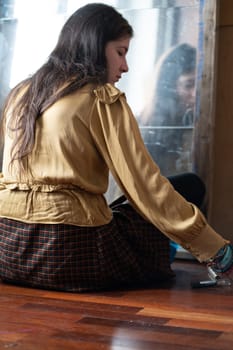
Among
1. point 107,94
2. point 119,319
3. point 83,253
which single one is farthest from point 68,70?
point 119,319

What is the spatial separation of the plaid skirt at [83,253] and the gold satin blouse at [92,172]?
0.04 meters

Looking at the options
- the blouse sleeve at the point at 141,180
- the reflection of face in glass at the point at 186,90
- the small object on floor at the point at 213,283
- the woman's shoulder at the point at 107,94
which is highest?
the woman's shoulder at the point at 107,94

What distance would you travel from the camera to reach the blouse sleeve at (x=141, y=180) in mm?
1973

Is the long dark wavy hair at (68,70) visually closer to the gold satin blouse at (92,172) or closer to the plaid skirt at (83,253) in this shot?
the gold satin blouse at (92,172)

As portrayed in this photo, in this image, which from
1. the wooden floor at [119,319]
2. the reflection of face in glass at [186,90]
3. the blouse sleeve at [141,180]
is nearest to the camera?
the wooden floor at [119,319]

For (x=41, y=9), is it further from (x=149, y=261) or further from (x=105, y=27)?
(x=149, y=261)

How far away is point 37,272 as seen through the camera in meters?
2.08

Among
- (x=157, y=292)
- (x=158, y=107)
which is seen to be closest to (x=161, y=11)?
(x=158, y=107)

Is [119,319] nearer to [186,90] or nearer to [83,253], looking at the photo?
[83,253]

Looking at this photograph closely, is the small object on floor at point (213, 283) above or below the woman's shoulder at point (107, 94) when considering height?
below

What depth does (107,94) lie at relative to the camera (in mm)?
2037

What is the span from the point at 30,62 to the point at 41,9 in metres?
0.25

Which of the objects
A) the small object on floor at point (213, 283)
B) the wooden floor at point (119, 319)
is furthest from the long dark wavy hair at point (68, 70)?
the small object on floor at point (213, 283)

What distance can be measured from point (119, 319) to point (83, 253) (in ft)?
1.28
